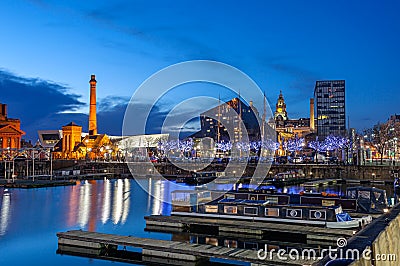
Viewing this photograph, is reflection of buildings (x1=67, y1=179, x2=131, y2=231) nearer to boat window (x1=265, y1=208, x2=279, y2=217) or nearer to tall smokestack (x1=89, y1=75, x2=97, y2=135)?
boat window (x1=265, y1=208, x2=279, y2=217)

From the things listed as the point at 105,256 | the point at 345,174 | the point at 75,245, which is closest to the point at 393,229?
the point at 105,256

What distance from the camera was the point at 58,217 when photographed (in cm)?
4022

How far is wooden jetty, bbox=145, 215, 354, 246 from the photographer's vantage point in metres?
27.8

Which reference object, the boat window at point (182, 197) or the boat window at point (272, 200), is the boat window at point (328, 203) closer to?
the boat window at point (272, 200)

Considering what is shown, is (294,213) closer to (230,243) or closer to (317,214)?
(317,214)

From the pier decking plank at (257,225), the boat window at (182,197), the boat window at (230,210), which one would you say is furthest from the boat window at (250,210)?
the boat window at (182,197)

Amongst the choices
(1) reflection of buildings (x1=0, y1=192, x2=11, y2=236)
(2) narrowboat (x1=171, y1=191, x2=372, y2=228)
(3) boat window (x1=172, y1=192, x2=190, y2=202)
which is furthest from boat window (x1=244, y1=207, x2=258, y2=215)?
(1) reflection of buildings (x1=0, y1=192, x2=11, y2=236)

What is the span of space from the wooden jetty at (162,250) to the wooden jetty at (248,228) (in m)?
6.44

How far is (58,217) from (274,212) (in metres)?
21.0

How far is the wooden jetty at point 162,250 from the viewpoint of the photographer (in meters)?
20.8

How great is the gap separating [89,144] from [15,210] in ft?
306

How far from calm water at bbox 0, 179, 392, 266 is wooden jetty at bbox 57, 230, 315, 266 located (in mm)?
979

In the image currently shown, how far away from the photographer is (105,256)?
81.5 feet

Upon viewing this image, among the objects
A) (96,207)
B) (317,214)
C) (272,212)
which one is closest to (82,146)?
(96,207)
